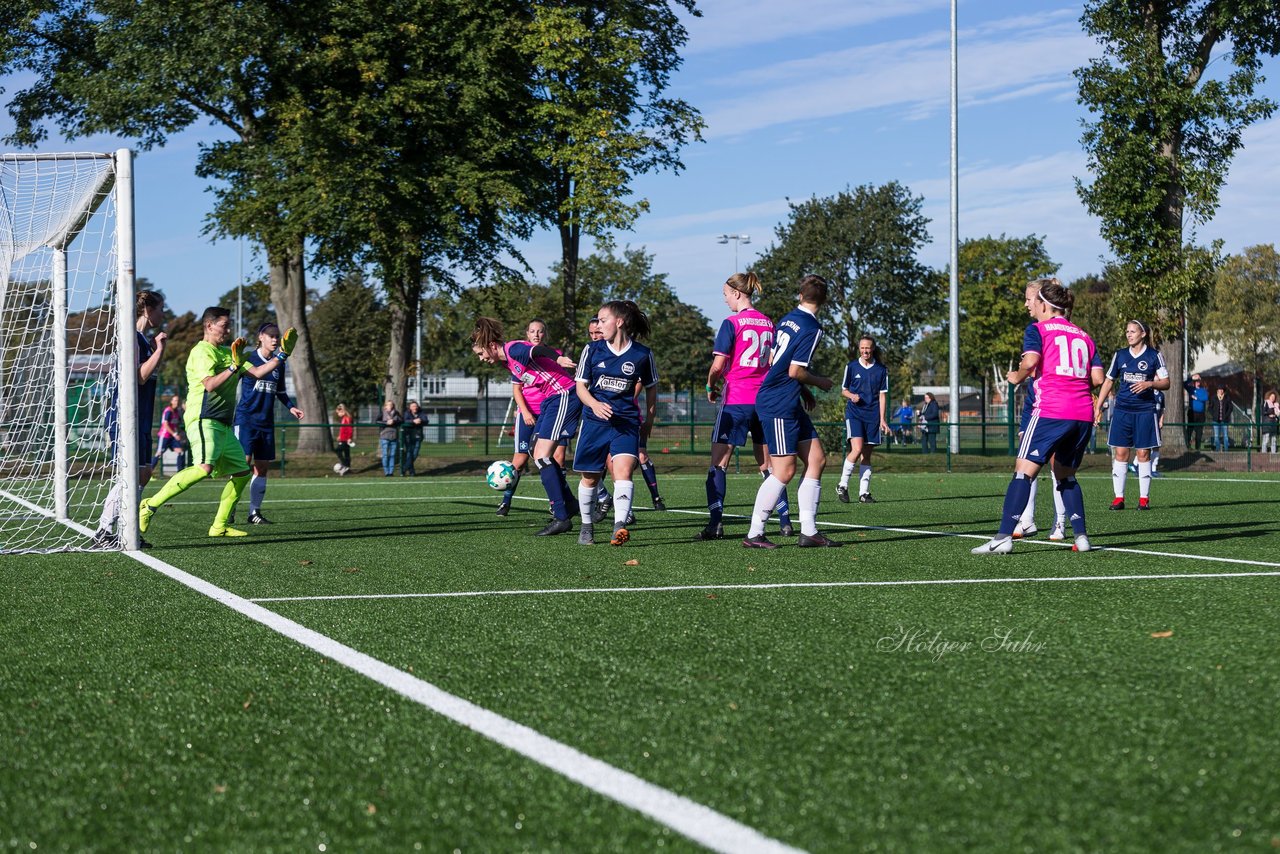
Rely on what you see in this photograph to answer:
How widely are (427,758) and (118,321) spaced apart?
6.97 meters

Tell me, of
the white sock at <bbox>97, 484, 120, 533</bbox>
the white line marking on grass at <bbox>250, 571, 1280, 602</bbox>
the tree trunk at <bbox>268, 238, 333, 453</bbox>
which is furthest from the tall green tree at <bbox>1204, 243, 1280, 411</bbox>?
the white sock at <bbox>97, 484, 120, 533</bbox>

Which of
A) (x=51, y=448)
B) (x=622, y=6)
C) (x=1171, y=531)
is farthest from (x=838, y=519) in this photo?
(x=622, y=6)

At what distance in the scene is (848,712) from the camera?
3.92 meters

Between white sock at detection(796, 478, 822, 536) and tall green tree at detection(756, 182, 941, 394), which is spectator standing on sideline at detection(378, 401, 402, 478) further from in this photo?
tall green tree at detection(756, 182, 941, 394)

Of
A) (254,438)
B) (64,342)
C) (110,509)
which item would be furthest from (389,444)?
(110,509)

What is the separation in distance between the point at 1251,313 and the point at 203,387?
64.0 metres

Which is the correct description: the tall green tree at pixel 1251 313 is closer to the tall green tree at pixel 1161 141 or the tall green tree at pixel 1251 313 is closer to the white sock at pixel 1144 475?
the tall green tree at pixel 1161 141

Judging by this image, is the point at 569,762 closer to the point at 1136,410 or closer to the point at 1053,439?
the point at 1053,439

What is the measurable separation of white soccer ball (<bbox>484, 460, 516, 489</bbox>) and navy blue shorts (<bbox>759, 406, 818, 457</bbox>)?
5301 millimetres

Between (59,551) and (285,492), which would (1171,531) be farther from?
(285,492)

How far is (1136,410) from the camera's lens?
1472cm

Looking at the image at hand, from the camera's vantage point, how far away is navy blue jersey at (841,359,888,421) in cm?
1562

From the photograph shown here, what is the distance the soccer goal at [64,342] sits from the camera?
9.44 metres

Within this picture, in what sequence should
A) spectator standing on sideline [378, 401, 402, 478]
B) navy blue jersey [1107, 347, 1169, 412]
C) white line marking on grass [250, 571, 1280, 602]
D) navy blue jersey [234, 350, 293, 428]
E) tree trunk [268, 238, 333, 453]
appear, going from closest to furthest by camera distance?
1. white line marking on grass [250, 571, 1280, 602]
2. navy blue jersey [234, 350, 293, 428]
3. navy blue jersey [1107, 347, 1169, 412]
4. spectator standing on sideline [378, 401, 402, 478]
5. tree trunk [268, 238, 333, 453]
